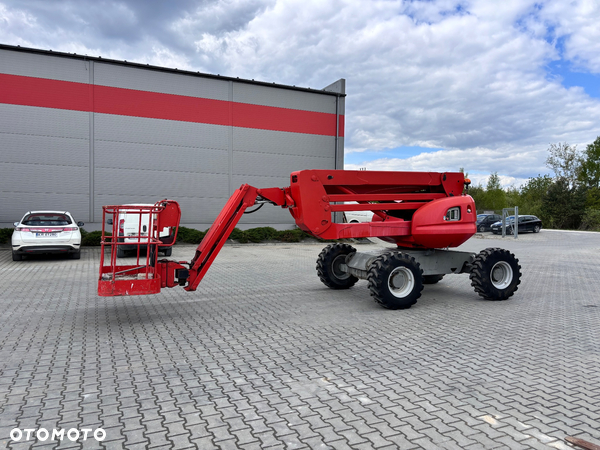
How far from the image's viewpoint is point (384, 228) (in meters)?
8.47

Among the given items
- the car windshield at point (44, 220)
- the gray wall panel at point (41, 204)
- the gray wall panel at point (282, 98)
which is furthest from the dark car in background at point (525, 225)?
the car windshield at point (44, 220)

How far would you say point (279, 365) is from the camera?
502 cm

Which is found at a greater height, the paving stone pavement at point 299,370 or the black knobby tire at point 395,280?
the black knobby tire at point 395,280

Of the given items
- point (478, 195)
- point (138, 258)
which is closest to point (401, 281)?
point (138, 258)

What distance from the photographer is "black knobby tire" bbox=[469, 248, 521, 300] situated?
8445 mm

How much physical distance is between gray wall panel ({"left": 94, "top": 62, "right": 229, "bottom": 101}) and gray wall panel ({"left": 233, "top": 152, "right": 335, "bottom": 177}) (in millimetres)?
3462

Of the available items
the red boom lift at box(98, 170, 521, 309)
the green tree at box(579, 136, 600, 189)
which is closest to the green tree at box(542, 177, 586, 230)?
the green tree at box(579, 136, 600, 189)

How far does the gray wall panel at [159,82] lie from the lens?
22.0m

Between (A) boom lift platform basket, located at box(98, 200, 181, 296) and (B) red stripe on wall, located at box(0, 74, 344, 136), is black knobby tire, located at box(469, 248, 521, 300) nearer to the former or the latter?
(A) boom lift platform basket, located at box(98, 200, 181, 296)

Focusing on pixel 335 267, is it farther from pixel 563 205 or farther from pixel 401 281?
pixel 563 205

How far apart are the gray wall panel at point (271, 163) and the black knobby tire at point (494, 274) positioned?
720 inches

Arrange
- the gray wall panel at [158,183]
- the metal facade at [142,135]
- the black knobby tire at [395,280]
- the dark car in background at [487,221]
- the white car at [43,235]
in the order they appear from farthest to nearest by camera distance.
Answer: the dark car in background at [487,221]
the gray wall panel at [158,183]
the metal facade at [142,135]
the white car at [43,235]
the black knobby tire at [395,280]

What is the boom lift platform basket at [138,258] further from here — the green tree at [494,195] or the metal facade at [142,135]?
the green tree at [494,195]

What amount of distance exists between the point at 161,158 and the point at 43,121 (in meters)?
5.52
